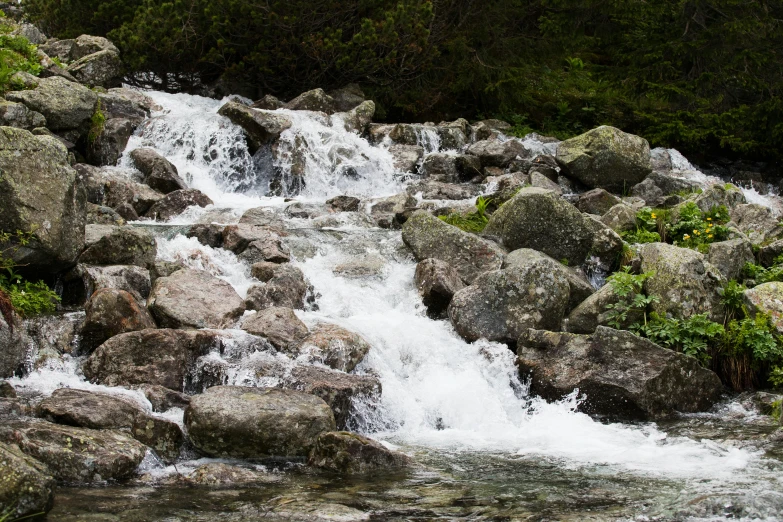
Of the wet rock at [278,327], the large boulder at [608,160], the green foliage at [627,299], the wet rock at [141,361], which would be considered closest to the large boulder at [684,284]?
the green foliage at [627,299]

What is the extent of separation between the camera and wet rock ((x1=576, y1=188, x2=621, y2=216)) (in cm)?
1383

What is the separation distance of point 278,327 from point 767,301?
5.73 meters

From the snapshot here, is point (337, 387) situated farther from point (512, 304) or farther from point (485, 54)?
point (485, 54)

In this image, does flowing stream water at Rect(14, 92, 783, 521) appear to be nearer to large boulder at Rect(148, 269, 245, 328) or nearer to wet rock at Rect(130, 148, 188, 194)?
large boulder at Rect(148, 269, 245, 328)

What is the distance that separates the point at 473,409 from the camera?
8344 millimetres

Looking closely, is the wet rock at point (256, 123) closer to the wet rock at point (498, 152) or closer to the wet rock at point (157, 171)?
the wet rock at point (157, 171)

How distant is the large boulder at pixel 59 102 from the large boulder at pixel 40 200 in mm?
5547

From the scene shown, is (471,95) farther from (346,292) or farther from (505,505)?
(505,505)

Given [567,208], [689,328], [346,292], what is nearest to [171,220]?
[346,292]

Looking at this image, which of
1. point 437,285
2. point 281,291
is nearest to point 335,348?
point 281,291

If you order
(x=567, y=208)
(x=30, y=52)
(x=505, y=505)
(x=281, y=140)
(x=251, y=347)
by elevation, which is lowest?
(x=505, y=505)

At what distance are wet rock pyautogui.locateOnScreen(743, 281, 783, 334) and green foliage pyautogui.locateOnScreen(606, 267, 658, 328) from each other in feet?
3.65

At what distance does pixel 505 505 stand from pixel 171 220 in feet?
30.4

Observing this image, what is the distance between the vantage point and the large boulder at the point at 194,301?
870 cm
